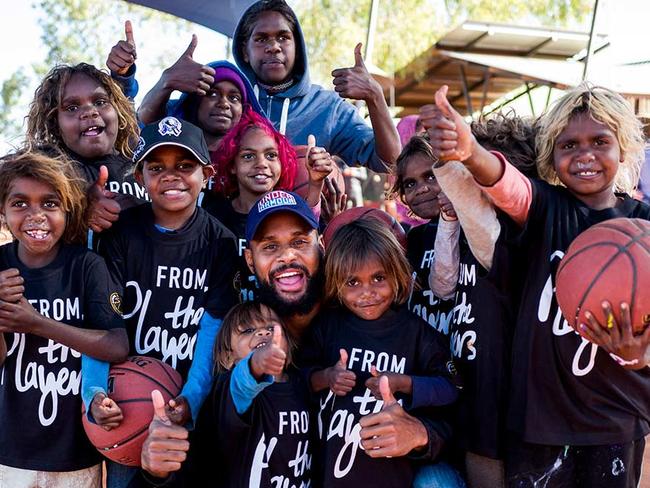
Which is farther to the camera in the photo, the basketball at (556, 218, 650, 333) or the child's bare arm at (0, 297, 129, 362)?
the child's bare arm at (0, 297, 129, 362)

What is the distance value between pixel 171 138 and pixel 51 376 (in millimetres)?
1288

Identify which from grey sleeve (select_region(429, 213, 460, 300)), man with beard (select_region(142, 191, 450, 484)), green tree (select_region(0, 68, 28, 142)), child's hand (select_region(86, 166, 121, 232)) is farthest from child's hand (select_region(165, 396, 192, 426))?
green tree (select_region(0, 68, 28, 142))

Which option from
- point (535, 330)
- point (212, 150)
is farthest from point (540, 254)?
point (212, 150)

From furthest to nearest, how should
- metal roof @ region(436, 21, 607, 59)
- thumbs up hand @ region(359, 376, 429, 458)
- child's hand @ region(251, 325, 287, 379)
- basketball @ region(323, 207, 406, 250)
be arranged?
metal roof @ region(436, 21, 607, 59) < basketball @ region(323, 207, 406, 250) < thumbs up hand @ region(359, 376, 429, 458) < child's hand @ region(251, 325, 287, 379)

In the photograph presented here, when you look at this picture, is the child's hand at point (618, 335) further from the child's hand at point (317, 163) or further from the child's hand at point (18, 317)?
the child's hand at point (18, 317)

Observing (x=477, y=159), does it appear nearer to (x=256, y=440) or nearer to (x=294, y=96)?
(x=256, y=440)

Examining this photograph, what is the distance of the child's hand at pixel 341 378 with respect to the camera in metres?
3.11

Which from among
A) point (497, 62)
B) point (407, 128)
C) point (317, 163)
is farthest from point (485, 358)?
point (497, 62)

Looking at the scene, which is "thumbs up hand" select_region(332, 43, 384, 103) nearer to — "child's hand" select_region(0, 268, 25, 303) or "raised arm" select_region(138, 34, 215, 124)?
"raised arm" select_region(138, 34, 215, 124)

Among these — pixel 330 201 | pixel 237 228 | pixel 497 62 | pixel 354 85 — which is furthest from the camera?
pixel 497 62

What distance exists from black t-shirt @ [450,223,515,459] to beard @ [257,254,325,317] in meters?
0.73

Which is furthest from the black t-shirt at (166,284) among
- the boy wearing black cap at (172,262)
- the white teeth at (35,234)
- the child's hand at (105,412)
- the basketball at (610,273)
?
the basketball at (610,273)

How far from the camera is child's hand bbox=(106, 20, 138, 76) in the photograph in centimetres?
422

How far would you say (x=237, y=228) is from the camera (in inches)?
157
